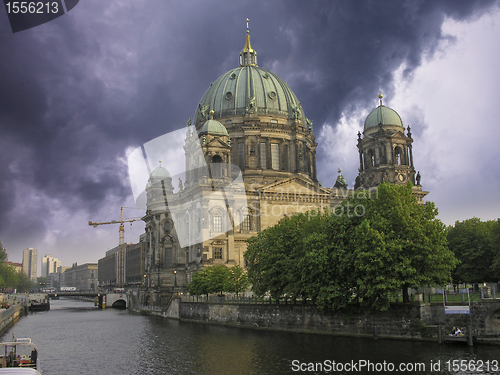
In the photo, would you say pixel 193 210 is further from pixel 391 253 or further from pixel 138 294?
pixel 391 253

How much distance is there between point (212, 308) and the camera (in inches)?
2496

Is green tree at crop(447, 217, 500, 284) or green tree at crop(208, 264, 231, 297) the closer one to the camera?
green tree at crop(447, 217, 500, 284)

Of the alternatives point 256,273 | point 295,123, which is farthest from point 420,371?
point 295,123

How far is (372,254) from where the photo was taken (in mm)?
41250

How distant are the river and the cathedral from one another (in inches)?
1090

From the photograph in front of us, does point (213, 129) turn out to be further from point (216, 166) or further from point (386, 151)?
point (386, 151)

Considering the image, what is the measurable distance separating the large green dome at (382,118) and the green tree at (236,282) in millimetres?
38007

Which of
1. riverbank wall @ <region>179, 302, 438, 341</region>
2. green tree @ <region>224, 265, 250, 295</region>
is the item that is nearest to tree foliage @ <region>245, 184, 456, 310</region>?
riverbank wall @ <region>179, 302, 438, 341</region>

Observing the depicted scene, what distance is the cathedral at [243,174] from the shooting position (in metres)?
79.6

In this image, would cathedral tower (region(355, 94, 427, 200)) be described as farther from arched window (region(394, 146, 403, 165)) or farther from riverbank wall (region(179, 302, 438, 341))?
riverbank wall (region(179, 302, 438, 341))

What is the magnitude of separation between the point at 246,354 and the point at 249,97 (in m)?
65.7

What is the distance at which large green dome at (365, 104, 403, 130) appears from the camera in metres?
86.8

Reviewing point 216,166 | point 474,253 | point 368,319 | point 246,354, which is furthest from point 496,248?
point 216,166

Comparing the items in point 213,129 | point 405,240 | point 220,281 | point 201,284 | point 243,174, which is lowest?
point 201,284
